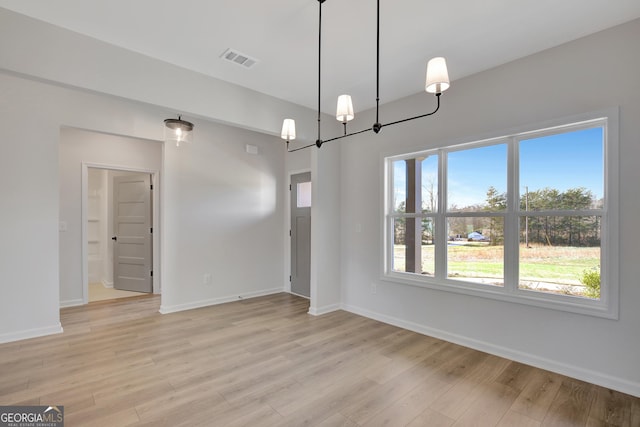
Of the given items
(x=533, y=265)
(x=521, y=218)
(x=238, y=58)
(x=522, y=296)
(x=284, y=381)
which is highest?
(x=238, y=58)

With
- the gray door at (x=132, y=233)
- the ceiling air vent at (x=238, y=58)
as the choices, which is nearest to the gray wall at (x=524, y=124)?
the ceiling air vent at (x=238, y=58)

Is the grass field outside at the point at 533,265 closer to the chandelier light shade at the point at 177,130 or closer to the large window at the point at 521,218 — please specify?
the large window at the point at 521,218

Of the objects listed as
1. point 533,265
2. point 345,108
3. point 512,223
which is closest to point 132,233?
point 345,108

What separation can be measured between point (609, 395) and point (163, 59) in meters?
4.70

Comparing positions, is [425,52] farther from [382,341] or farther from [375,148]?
[382,341]

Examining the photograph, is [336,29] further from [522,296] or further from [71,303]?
[71,303]

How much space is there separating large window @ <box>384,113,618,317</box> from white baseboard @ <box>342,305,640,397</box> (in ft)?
1.60

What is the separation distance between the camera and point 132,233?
5527 mm

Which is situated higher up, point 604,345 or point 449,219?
point 449,219

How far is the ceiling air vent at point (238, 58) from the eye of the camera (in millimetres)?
2764

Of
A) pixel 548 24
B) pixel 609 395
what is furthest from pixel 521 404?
pixel 548 24

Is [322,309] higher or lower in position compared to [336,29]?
lower

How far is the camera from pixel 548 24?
7.64 ft

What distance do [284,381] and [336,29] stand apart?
2908mm
